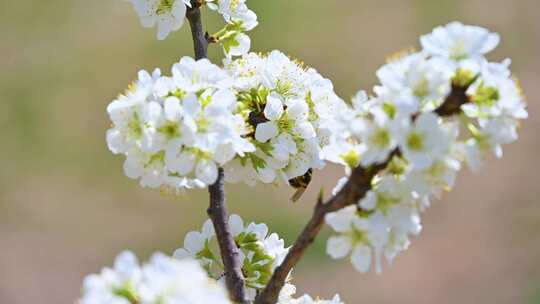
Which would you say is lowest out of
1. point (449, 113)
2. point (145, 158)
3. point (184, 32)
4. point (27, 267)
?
point (449, 113)

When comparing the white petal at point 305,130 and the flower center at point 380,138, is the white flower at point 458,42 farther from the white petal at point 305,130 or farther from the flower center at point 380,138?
the white petal at point 305,130

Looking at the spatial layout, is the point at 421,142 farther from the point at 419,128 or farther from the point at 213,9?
the point at 213,9

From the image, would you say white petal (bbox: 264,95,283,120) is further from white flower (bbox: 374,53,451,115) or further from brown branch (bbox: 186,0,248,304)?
white flower (bbox: 374,53,451,115)

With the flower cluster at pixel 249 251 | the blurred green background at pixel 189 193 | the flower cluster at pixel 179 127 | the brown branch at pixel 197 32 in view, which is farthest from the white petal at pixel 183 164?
the blurred green background at pixel 189 193

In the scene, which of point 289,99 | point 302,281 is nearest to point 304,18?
point 302,281

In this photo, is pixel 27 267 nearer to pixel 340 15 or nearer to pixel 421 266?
pixel 421 266

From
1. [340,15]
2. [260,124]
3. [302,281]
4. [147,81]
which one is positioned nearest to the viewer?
[147,81]

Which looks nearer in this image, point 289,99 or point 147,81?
point 147,81
